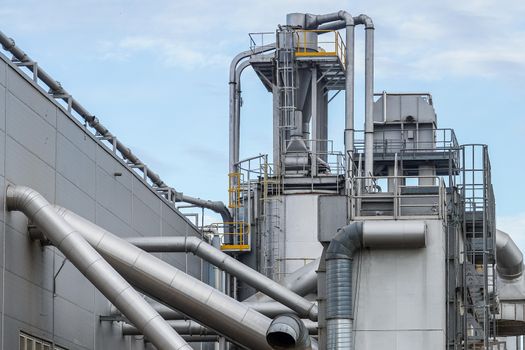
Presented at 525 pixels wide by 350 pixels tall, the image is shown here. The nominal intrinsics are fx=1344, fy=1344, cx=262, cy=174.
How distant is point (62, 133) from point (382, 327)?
9859 mm

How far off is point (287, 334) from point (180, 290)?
10.8 ft

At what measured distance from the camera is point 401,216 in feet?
101

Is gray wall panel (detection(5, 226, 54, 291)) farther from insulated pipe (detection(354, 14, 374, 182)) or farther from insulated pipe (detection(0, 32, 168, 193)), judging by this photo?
insulated pipe (detection(354, 14, 374, 182))

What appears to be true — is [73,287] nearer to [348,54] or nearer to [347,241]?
[347,241]

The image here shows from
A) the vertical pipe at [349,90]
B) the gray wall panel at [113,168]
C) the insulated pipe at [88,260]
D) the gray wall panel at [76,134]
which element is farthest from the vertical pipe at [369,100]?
the insulated pipe at [88,260]

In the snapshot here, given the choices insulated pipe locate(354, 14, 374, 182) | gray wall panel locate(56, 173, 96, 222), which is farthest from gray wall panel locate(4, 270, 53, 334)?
insulated pipe locate(354, 14, 374, 182)

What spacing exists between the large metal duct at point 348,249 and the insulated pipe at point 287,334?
28.3 inches

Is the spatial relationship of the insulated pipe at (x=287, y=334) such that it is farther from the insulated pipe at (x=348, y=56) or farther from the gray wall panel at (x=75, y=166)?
the insulated pipe at (x=348, y=56)

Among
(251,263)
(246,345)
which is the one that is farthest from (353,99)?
(246,345)

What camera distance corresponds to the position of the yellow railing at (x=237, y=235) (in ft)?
172

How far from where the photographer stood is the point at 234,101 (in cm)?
5669

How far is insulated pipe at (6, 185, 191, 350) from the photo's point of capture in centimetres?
3016

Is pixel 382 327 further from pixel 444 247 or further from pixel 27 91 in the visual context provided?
pixel 27 91

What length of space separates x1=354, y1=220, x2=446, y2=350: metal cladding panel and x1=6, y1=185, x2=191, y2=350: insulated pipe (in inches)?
169
